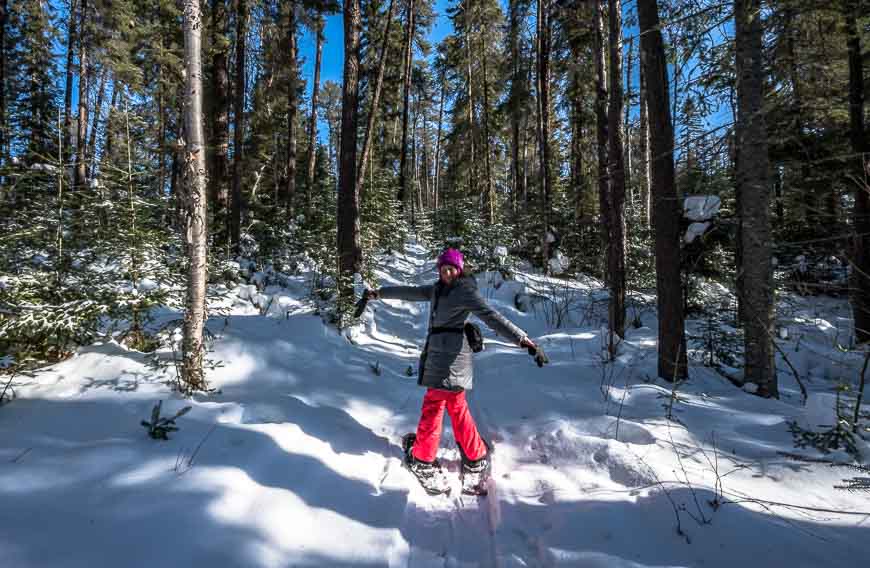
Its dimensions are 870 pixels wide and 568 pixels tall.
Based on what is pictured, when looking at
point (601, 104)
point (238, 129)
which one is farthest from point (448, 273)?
point (238, 129)

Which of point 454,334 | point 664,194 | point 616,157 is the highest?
point 616,157

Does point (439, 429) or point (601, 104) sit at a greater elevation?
point (601, 104)

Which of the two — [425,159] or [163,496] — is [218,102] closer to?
[163,496]

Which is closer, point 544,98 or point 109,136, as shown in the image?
point 109,136

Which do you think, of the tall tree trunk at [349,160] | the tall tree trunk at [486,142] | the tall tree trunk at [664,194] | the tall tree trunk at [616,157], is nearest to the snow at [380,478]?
the tall tree trunk at [664,194]

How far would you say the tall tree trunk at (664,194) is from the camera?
474cm

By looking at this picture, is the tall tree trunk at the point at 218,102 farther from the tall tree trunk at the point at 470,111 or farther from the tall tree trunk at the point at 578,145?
the tall tree trunk at the point at 470,111

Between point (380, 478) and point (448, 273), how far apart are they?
74.9 inches

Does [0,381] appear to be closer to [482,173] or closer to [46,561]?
[46,561]

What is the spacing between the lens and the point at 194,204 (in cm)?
379

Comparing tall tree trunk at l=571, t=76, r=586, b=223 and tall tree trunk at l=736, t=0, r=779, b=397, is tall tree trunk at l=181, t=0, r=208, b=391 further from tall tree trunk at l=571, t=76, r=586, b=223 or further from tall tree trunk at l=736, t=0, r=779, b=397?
tall tree trunk at l=571, t=76, r=586, b=223

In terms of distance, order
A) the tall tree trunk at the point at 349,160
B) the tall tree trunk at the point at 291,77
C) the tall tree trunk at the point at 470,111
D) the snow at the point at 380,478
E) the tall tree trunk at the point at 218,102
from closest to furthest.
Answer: the snow at the point at 380,478 < the tall tree trunk at the point at 349,160 < the tall tree trunk at the point at 218,102 < the tall tree trunk at the point at 291,77 < the tall tree trunk at the point at 470,111

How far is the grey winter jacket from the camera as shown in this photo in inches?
130

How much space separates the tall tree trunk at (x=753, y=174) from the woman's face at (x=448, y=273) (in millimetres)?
3219
